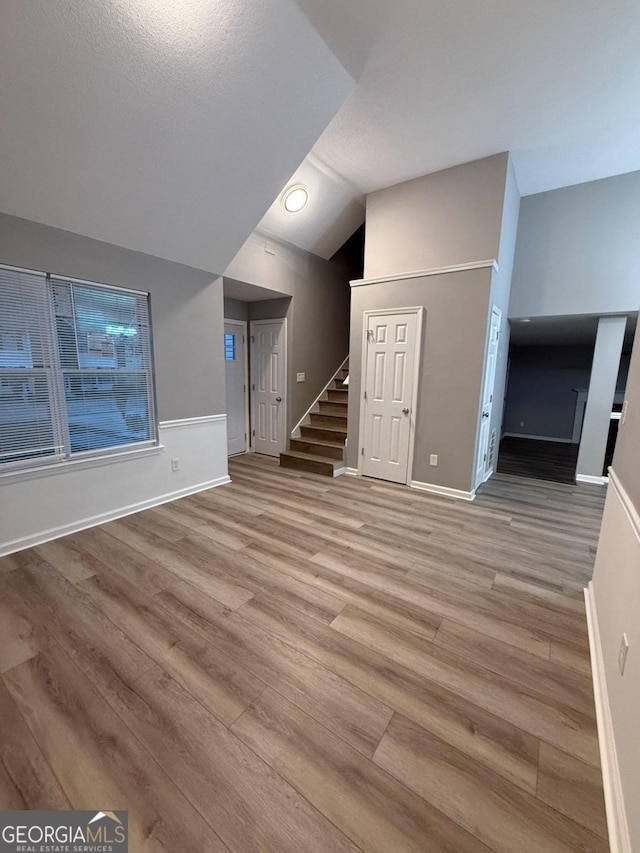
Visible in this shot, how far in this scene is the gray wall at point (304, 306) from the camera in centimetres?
434

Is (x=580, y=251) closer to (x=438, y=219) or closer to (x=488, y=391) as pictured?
(x=438, y=219)

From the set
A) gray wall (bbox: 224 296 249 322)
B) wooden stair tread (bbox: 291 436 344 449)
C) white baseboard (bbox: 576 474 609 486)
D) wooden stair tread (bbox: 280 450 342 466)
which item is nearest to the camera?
white baseboard (bbox: 576 474 609 486)

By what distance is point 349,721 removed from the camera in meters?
1.35

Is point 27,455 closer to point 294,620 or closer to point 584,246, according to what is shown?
point 294,620

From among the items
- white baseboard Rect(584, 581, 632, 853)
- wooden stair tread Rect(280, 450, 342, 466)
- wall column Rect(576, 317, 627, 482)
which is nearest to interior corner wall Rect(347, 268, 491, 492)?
wooden stair tread Rect(280, 450, 342, 466)

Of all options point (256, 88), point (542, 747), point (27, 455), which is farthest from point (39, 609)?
point (256, 88)

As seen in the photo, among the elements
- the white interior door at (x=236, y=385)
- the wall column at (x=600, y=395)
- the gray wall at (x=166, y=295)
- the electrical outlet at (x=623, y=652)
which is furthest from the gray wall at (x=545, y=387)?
the electrical outlet at (x=623, y=652)

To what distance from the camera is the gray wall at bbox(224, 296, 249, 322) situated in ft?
16.7

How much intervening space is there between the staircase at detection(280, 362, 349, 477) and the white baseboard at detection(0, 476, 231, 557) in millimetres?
1322

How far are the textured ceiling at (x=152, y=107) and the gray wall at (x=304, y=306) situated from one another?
4.76 feet

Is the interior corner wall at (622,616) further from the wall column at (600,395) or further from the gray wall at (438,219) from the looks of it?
the wall column at (600,395)

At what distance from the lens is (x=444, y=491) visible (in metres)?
3.82

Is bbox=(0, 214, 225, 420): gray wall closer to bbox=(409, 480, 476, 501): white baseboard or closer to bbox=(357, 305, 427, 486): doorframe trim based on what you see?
bbox=(357, 305, 427, 486): doorframe trim

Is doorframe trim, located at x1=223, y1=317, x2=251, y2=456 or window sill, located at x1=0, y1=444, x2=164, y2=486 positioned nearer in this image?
window sill, located at x1=0, y1=444, x2=164, y2=486
